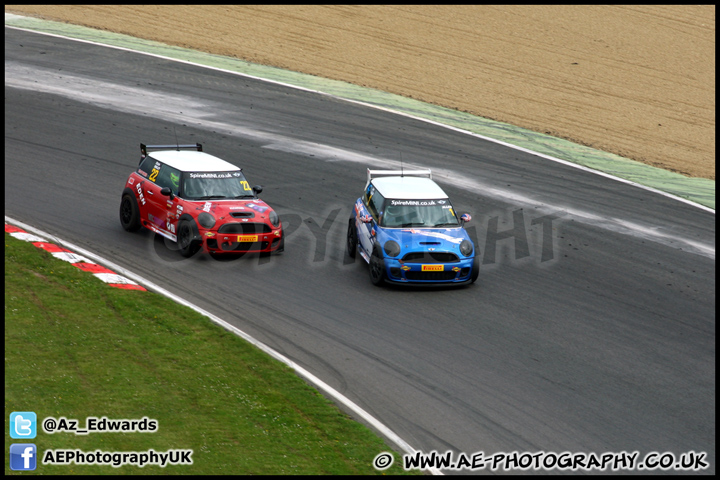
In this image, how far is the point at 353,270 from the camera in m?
17.1

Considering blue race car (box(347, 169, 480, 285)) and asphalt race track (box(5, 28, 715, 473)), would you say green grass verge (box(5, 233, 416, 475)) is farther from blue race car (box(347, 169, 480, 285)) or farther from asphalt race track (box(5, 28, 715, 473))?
blue race car (box(347, 169, 480, 285))

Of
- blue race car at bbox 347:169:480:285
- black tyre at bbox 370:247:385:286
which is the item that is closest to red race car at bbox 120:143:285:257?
blue race car at bbox 347:169:480:285

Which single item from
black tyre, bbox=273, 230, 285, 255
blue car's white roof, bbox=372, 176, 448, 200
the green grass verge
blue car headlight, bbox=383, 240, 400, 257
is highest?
blue car's white roof, bbox=372, 176, 448, 200

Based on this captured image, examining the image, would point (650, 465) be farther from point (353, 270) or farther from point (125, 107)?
point (125, 107)

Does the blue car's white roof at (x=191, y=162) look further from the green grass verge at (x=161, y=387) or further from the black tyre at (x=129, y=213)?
the green grass verge at (x=161, y=387)

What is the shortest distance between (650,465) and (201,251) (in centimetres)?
998

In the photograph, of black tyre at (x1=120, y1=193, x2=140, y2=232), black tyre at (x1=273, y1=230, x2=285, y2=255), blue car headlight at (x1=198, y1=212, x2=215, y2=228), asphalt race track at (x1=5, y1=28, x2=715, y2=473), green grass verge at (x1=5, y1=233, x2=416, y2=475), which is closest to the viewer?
green grass verge at (x1=5, y1=233, x2=416, y2=475)

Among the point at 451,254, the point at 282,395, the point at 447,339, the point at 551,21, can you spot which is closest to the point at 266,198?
the point at 451,254

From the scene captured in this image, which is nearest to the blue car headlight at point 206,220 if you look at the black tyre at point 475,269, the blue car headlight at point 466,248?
the blue car headlight at point 466,248

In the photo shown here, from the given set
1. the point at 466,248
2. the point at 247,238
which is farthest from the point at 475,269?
the point at 247,238

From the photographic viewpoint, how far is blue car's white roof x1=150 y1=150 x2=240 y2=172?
58.0ft

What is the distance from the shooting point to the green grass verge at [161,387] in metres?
10.1

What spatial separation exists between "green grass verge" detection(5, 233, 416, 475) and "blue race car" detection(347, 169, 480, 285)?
3775 mm

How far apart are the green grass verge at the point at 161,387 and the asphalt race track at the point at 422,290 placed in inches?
32.8
